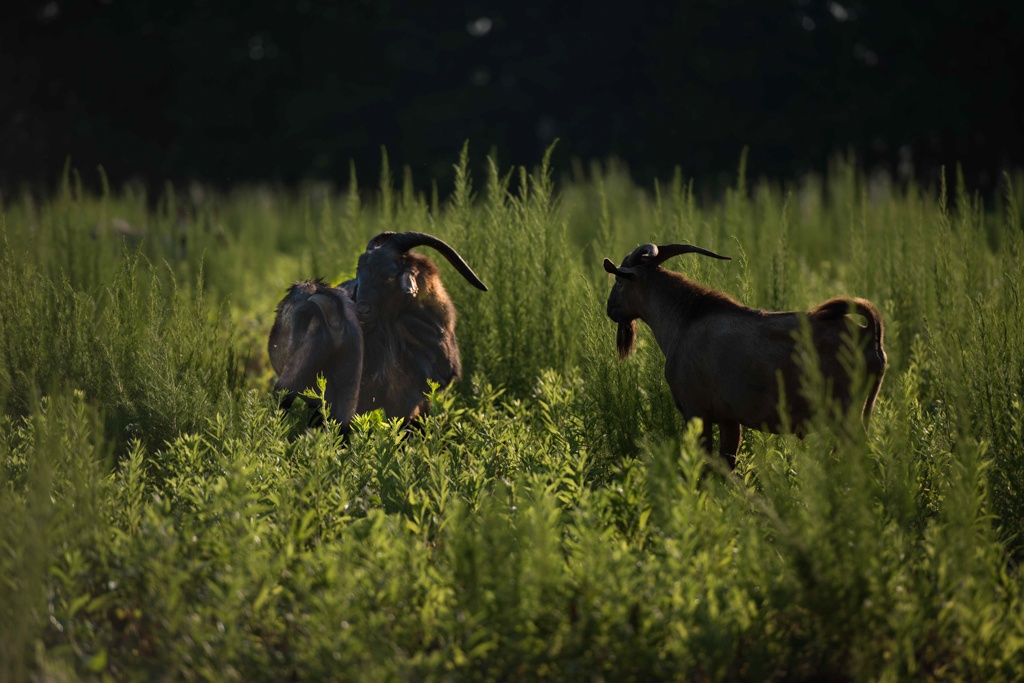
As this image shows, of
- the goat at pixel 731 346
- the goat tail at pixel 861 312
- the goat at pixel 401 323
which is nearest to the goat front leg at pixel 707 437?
the goat at pixel 731 346

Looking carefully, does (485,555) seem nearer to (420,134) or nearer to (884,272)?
(884,272)

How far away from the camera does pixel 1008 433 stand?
3.70 m

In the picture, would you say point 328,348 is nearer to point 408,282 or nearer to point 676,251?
point 408,282

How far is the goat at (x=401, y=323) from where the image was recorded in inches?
173

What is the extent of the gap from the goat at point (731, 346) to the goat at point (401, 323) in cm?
92

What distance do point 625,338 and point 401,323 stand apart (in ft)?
3.39

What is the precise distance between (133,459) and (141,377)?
127cm

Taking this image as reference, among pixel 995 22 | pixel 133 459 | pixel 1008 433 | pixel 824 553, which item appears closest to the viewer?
pixel 824 553

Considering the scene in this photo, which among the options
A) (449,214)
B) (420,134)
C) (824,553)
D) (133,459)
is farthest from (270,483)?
(420,134)

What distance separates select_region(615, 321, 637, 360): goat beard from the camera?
4113 millimetres

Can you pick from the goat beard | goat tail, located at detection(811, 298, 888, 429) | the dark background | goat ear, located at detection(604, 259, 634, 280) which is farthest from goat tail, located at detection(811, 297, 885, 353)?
the dark background

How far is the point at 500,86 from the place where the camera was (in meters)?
18.3

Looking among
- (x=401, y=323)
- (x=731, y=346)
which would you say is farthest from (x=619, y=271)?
(x=401, y=323)

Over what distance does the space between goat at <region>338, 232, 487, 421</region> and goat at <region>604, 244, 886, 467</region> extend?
0.92 meters
